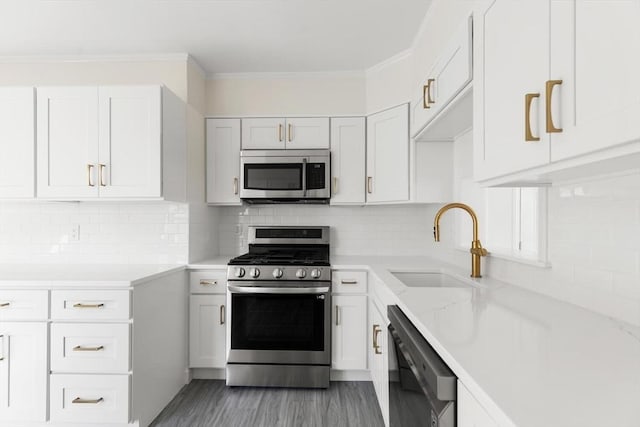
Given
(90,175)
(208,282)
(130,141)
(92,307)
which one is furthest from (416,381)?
(90,175)

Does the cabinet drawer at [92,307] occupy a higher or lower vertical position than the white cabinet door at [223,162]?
lower

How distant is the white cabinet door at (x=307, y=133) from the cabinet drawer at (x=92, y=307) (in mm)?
1672

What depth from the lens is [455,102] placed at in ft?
5.76

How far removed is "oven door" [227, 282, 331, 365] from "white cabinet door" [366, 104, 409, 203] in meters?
0.89

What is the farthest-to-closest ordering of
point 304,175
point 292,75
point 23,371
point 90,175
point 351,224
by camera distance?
point 351,224 < point 292,75 < point 304,175 < point 90,175 < point 23,371

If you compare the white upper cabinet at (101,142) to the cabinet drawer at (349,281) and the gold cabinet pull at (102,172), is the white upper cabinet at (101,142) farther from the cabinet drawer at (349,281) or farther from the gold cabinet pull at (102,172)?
the cabinet drawer at (349,281)

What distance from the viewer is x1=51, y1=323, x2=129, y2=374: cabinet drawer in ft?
6.66

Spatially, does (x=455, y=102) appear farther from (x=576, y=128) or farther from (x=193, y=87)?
(x=193, y=87)

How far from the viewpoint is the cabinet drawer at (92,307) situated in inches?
80.0

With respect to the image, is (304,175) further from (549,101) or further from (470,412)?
(470,412)

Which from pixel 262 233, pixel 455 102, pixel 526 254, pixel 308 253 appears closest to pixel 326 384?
pixel 308 253

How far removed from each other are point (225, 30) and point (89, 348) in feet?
6.94

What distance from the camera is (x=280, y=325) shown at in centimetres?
267

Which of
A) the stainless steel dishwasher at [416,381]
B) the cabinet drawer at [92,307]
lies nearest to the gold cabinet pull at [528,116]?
the stainless steel dishwasher at [416,381]
